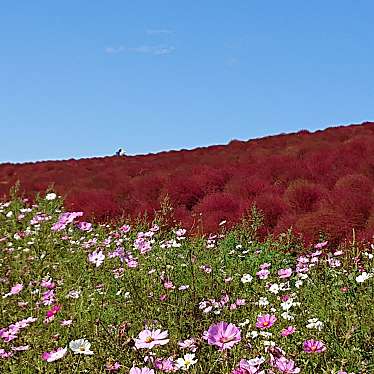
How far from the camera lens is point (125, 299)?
10.1 feet

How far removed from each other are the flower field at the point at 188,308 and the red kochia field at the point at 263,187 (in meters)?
0.25

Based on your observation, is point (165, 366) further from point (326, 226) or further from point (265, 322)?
point (326, 226)

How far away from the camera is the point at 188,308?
283 centimetres

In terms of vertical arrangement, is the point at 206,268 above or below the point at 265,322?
above

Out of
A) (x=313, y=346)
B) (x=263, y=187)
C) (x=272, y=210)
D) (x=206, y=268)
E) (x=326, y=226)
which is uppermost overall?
(x=263, y=187)

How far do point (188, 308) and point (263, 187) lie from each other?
7.85 ft

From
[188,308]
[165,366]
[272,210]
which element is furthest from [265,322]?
[272,210]

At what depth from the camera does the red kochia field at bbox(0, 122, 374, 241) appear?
4191mm

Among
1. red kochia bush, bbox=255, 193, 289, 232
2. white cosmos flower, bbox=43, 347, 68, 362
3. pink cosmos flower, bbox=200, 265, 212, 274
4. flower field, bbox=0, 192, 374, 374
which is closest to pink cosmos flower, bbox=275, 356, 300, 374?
flower field, bbox=0, 192, 374, 374

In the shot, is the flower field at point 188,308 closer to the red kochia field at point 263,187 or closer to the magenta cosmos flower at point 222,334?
the magenta cosmos flower at point 222,334

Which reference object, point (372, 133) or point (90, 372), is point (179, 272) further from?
point (372, 133)

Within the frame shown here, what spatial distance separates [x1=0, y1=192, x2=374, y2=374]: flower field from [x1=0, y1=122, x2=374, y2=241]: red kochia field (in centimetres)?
25

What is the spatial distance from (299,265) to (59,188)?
402 cm

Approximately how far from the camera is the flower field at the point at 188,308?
1893mm
